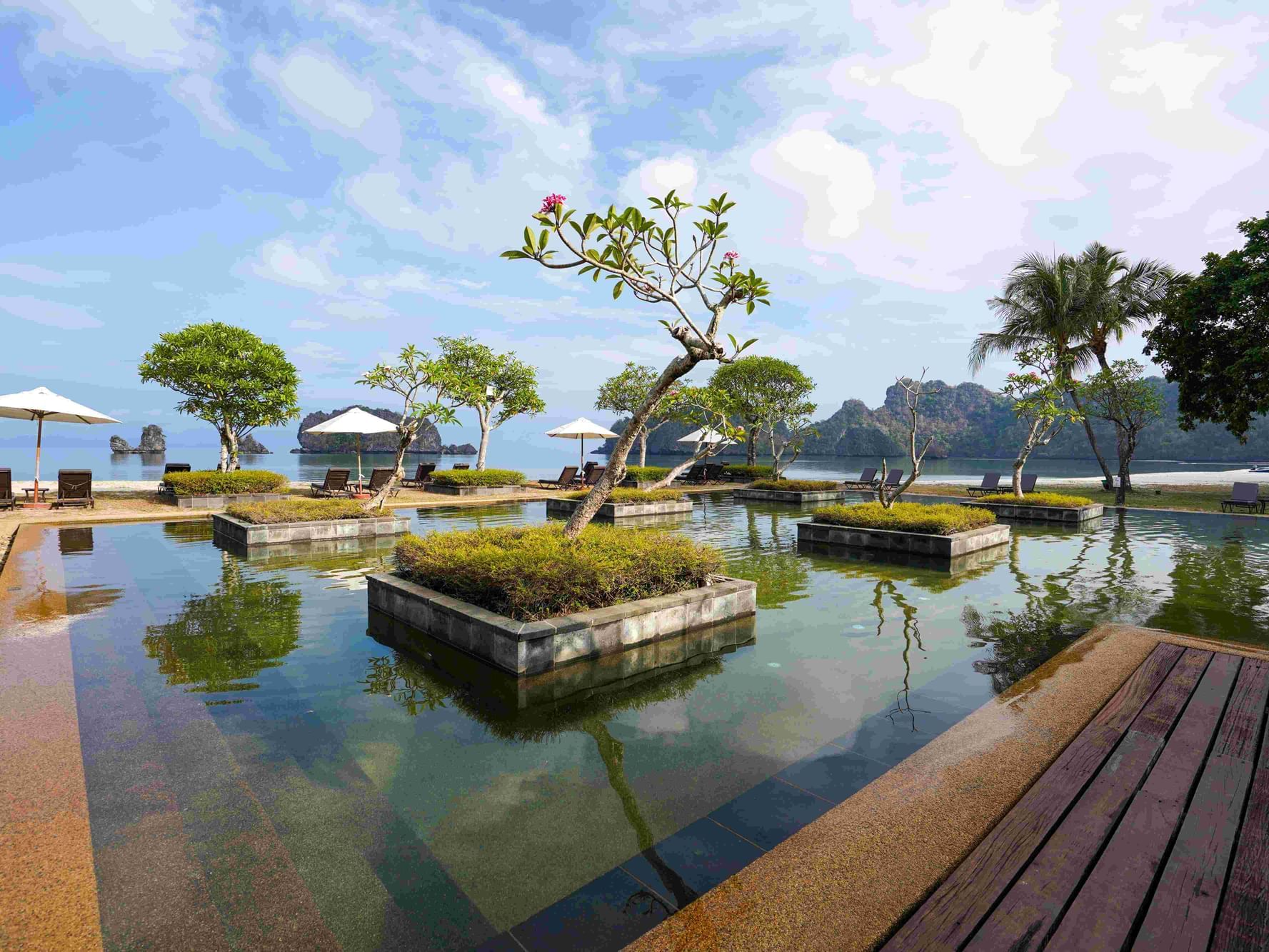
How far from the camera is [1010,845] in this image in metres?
2.67

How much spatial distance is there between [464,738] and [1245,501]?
2397 centimetres

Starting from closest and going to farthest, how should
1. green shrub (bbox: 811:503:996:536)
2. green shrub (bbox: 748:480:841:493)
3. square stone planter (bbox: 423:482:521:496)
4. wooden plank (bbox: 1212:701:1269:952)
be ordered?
wooden plank (bbox: 1212:701:1269:952)
green shrub (bbox: 811:503:996:536)
green shrub (bbox: 748:480:841:493)
square stone planter (bbox: 423:482:521:496)

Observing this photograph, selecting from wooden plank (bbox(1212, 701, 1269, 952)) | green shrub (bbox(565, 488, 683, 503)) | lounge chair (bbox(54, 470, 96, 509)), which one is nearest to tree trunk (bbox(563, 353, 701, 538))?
wooden plank (bbox(1212, 701, 1269, 952))

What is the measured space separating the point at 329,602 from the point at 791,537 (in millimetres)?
9210

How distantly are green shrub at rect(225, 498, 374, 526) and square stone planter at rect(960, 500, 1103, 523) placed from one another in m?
15.0

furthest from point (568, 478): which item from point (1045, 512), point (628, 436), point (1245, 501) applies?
point (1245, 501)

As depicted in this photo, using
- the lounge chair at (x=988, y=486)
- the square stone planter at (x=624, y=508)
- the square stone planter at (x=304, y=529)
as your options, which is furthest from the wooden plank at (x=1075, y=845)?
the lounge chair at (x=988, y=486)

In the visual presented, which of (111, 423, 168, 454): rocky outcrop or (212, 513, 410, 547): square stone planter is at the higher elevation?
(111, 423, 168, 454): rocky outcrop

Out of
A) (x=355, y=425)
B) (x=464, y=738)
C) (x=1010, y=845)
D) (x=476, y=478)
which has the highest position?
(x=355, y=425)

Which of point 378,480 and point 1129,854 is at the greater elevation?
point 378,480

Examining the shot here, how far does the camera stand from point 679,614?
6254mm

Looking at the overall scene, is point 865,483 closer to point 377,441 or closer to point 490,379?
point 490,379

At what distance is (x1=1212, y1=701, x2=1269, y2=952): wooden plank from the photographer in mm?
2092

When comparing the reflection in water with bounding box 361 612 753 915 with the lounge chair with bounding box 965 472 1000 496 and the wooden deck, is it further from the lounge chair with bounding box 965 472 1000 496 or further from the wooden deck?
the lounge chair with bounding box 965 472 1000 496
